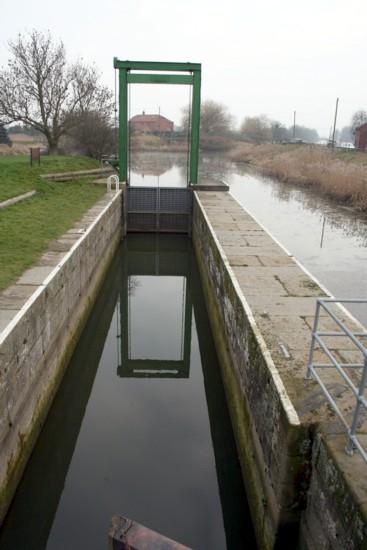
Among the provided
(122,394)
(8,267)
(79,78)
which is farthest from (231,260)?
(79,78)

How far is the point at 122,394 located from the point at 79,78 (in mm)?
20706

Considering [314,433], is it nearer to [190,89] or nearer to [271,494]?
[271,494]

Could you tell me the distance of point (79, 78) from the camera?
2338 centimetres

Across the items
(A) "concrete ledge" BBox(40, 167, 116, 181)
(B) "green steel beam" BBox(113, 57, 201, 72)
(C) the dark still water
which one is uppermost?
(B) "green steel beam" BBox(113, 57, 201, 72)

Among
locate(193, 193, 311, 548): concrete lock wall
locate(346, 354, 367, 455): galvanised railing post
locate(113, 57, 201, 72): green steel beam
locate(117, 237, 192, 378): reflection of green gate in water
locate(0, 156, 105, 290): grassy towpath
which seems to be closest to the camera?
locate(346, 354, 367, 455): galvanised railing post

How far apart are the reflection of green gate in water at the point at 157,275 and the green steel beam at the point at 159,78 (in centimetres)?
498

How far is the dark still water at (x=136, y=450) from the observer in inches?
175

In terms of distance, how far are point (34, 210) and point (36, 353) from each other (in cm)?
641

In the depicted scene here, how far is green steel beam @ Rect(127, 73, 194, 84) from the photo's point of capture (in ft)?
47.6

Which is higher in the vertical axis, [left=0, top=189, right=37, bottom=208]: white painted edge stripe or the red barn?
the red barn

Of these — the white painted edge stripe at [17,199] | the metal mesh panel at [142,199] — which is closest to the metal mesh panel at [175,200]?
the metal mesh panel at [142,199]

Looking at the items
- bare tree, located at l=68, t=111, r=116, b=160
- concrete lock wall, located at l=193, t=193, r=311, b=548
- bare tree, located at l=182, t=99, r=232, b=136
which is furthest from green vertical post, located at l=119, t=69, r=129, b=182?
bare tree, located at l=182, t=99, r=232, b=136

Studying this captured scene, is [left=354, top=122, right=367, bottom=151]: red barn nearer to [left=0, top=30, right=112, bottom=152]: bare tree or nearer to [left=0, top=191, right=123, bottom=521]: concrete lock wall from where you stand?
[left=0, top=30, right=112, bottom=152]: bare tree

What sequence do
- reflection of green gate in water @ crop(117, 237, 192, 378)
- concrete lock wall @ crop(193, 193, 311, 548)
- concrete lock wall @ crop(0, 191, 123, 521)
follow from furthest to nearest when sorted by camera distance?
reflection of green gate in water @ crop(117, 237, 192, 378) → concrete lock wall @ crop(0, 191, 123, 521) → concrete lock wall @ crop(193, 193, 311, 548)
